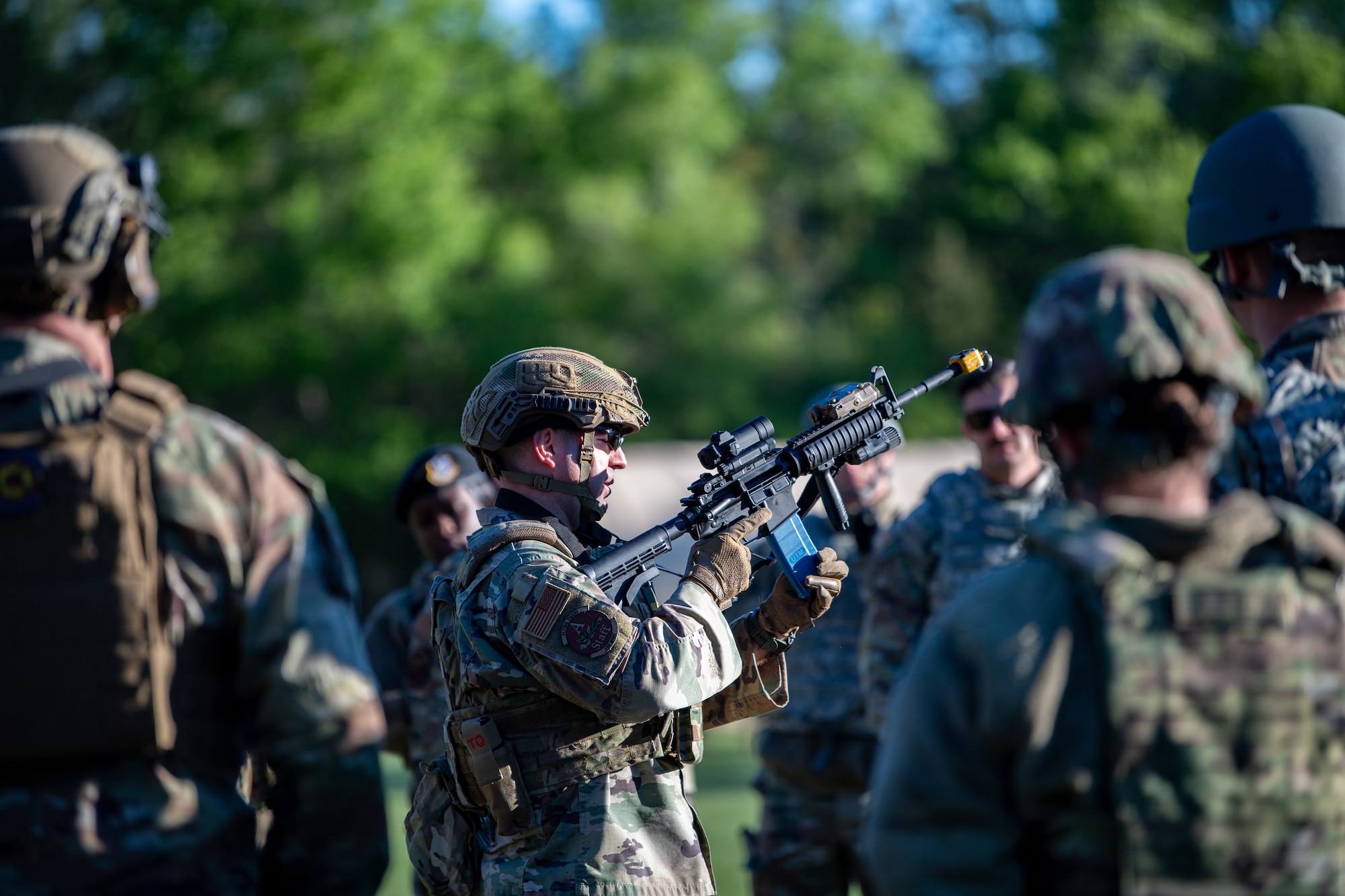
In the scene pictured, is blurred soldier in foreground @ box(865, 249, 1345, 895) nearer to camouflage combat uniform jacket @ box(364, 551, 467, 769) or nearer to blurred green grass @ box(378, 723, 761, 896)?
camouflage combat uniform jacket @ box(364, 551, 467, 769)

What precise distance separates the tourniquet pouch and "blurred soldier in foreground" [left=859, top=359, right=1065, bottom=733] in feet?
0.98

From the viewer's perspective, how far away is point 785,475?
15.3 ft

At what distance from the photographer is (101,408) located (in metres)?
3.00

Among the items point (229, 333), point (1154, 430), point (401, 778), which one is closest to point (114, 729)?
point (1154, 430)

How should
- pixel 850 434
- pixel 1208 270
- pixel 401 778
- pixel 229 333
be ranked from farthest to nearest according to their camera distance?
pixel 229 333, pixel 401 778, pixel 850 434, pixel 1208 270

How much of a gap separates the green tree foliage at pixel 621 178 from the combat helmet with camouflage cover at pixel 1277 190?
1946 centimetres

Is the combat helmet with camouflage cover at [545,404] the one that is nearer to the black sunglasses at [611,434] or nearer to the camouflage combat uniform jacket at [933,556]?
the black sunglasses at [611,434]

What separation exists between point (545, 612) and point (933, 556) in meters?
2.95

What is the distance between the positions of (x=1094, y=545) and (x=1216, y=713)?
330 mm

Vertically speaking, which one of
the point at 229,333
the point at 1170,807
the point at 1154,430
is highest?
the point at 229,333

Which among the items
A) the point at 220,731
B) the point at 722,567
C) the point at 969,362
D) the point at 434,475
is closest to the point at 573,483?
the point at 722,567

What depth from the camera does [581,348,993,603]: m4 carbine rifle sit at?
4125 mm

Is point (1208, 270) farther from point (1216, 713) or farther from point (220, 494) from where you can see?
point (220, 494)

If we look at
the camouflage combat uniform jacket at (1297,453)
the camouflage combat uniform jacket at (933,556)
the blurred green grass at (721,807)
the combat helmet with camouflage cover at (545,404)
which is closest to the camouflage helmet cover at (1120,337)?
the camouflage combat uniform jacket at (1297,453)
